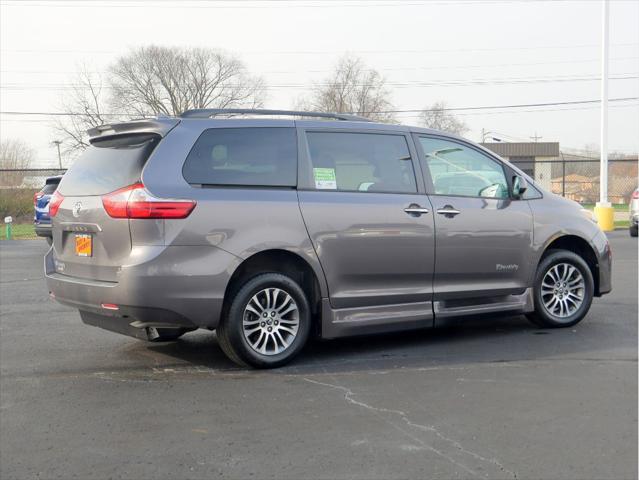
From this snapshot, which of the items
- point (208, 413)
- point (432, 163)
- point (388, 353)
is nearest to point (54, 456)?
point (208, 413)

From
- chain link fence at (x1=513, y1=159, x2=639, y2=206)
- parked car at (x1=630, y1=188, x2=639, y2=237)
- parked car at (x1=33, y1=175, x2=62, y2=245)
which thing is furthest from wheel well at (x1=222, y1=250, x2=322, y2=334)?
chain link fence at (x1=513, y1=159, x2=639, y2=206)

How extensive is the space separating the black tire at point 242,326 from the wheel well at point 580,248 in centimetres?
268

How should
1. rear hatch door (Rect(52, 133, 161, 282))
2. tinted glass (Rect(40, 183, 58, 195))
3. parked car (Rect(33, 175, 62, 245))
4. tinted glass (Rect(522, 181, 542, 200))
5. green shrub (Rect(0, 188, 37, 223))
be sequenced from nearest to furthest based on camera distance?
rear hatch door (Rect(52, 133, 161, 282)), tinted glass (Rect(522, 181, 542, 200)), parked car (Rect(33, 175, 62, 245)), tinted glass (Rect(40, 183, 58, 195)), green shrub (Rect(0, 188, 37, 223))

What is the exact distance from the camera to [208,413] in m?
4.44

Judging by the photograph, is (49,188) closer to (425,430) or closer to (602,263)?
(602,263)

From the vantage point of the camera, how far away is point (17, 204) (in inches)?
1136

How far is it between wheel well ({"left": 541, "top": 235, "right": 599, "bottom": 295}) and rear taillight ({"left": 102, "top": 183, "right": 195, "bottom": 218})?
11.8ft

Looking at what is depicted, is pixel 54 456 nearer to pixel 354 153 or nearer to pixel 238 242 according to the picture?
pixel 238 242

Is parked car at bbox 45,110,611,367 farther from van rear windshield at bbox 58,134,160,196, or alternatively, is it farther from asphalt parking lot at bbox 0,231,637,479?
asphalt parking lot at bbox 0,231,637,479

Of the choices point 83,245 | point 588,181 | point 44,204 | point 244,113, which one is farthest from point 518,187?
point 588,181

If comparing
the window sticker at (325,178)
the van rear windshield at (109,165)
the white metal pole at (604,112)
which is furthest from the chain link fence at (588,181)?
the van rear windshield at (109,165)

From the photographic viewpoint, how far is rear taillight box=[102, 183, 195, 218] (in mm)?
5035

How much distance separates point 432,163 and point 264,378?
2398mm

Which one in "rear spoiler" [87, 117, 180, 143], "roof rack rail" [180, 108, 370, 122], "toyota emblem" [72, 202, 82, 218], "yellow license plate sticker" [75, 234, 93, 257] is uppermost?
"roof rack rail" [180, 108, 370, 122]
